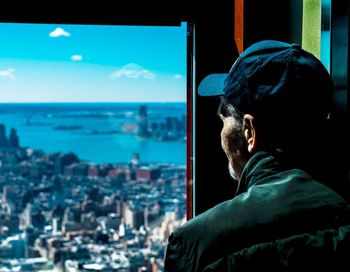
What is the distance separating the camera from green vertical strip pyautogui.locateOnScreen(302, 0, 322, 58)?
5.87 feet

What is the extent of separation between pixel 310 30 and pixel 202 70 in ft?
1.27

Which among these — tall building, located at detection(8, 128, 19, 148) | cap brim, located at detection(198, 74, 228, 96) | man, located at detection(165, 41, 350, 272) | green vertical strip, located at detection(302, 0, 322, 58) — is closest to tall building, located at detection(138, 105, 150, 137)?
tall building, located at detection(8, 128, 19, 148)

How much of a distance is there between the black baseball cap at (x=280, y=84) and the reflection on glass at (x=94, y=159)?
97 centimetres

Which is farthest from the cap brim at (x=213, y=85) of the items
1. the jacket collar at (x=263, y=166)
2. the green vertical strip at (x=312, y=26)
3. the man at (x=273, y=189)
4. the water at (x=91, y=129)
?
the water at (x=91, y=129)

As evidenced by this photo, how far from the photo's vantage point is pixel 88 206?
2559mm

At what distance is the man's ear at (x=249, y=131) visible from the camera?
1055mm

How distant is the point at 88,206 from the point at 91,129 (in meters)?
0.48

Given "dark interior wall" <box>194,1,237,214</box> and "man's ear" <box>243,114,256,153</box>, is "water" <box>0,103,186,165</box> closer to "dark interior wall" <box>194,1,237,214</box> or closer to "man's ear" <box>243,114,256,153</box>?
"dark interior wall" <box>194,1,237,214</box>

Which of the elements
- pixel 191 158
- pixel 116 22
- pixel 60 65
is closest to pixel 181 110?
pixel 191 158

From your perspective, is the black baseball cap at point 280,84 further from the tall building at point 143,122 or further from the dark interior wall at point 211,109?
the tall building at point 143,122

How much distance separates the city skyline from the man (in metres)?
1.04

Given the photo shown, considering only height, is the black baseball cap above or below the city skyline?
below

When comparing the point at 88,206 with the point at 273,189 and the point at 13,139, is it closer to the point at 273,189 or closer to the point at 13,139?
the point at 13,139

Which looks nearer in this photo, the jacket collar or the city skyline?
the jacket collar
